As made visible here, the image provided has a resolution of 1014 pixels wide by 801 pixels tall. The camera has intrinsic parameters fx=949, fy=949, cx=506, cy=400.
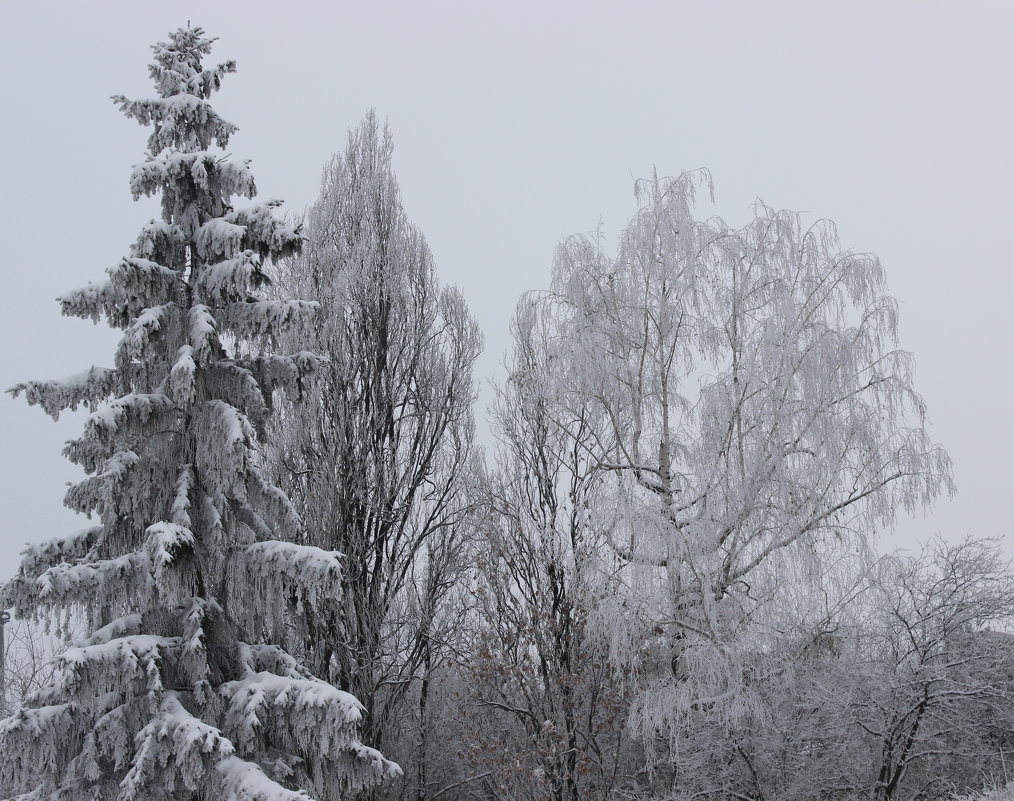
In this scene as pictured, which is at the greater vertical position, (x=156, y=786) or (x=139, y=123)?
(x=139, y=123)

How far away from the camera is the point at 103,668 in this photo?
781 cm

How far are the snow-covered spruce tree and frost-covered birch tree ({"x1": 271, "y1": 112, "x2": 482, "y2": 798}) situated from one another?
17.6 feet

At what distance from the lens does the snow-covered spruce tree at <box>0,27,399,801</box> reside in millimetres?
7941

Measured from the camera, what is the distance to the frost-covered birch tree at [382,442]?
15.4m

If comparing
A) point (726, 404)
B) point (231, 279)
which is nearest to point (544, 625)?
point (726, 404)

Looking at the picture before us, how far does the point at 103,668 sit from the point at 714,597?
6965 millimetres

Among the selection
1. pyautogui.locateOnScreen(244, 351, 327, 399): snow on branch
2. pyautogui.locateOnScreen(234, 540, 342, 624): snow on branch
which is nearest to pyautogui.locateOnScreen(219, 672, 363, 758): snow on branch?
pyautogui.locateOnScreen(234, 540, 342, 624): snow on branch

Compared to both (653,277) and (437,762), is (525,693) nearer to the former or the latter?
(653,277)

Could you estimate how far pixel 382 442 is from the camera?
53.2 feet

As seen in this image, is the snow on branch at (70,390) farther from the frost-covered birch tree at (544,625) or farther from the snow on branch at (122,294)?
the frost-covered birch tree at (544,625)

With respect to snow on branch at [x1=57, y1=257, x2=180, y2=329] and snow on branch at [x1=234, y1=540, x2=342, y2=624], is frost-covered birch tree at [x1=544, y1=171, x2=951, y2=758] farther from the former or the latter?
snow on branch at [x1=57, y1=257, x2=180, y2=329]

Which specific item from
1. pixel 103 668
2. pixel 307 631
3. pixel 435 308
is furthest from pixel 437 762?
pixel 103 668

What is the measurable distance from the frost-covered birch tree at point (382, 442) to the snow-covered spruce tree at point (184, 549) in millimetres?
5359

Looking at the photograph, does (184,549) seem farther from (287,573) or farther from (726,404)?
(726,404)
